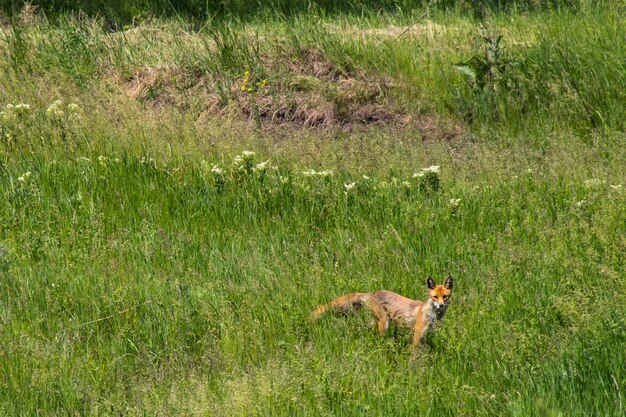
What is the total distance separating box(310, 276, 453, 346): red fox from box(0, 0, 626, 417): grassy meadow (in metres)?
0.10

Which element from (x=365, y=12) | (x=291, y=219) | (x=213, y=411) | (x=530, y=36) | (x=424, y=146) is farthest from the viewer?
(x=365, y=12)

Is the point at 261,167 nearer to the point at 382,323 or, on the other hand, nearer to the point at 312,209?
the point at 312,209

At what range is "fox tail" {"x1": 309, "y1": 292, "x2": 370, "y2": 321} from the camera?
6.68m

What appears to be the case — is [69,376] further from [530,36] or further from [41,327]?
[530,36]

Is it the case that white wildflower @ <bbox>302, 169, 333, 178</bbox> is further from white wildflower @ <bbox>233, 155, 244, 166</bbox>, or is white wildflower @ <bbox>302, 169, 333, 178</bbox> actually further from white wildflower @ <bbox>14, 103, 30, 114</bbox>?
white wildflower @ <bbox>14, 103, 30, 114</bbox>

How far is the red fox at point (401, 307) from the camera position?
6.25m

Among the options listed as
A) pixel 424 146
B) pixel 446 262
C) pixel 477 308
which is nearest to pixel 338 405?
pixel 477 308

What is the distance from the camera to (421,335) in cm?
629

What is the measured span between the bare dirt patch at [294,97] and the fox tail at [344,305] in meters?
3.94

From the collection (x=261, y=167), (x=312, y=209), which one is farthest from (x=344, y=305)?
(x=261, y=167)

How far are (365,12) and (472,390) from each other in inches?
358

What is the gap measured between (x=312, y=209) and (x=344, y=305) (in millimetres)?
1777

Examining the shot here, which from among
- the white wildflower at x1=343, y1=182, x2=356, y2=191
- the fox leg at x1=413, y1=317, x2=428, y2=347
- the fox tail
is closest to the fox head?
the fox leg at x1=413, y1=317, x2=428, y2=347

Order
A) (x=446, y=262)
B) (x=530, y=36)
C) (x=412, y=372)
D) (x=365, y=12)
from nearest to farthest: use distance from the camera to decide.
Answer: (x=412, y=372) < (x=446, y=262) < (x=530, y=36) < (x=365, y=12)
